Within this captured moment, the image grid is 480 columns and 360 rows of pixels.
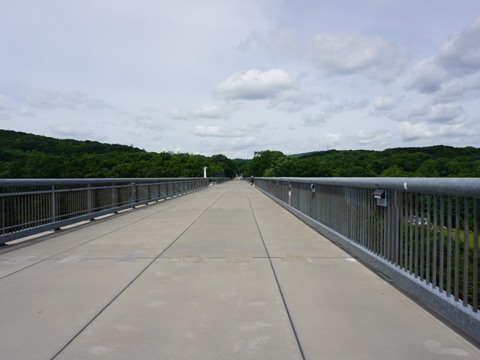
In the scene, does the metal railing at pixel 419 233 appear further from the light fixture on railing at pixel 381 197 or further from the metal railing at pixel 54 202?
the metal railing at pixel 54 202

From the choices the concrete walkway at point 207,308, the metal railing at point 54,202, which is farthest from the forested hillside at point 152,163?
the concrete walkway at point 207,308

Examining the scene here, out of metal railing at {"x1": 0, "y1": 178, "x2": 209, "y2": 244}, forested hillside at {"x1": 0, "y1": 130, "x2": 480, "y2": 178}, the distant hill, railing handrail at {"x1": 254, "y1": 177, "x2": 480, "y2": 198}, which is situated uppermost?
the distant hill

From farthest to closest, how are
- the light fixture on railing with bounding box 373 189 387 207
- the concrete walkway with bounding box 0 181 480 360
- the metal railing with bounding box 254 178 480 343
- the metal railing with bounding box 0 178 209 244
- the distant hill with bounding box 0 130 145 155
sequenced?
1. the distant hill with bounding box 0 130 145 155
2. the metal railing with bounding box 0 178 209 244
3. the light fixture on railing with bounding box 373 189 387 207
4. the metal railing with bounding box 254 178 480 343
5. the concrete walkway with bounding box 0 181 480 360

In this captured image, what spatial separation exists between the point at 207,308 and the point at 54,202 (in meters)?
7.56

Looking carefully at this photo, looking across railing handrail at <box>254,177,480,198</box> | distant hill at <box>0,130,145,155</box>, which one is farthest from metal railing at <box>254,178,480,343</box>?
distant hill at <box>0,130,145,155</box>

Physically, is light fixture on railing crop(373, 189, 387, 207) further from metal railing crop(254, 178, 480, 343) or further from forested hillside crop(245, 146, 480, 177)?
forested hillside crop(245, 146, 480, 177)

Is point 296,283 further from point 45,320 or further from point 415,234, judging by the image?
point 45,320

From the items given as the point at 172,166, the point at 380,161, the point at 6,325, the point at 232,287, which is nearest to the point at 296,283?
the point at 232,287

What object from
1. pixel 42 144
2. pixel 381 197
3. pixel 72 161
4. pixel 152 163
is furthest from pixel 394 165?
pixel 381 197

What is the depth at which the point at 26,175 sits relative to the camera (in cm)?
7706

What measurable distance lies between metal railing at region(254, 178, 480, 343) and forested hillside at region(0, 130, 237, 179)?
73.1 metres

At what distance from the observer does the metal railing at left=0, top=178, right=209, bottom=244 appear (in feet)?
28.1

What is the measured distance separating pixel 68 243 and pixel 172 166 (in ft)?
414

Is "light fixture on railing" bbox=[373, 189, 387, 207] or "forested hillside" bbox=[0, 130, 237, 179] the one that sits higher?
"forested hillside" bbox=[0, 130, 237, 179]
